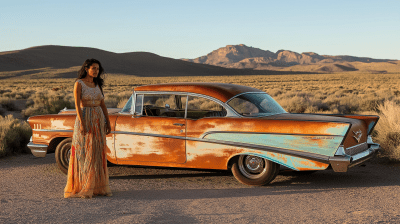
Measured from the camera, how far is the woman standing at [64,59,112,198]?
525 centimetres

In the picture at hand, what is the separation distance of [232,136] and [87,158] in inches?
80.9

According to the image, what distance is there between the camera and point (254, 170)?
585cm

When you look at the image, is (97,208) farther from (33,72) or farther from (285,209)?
(33,72)

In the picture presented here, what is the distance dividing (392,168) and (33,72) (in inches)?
4048

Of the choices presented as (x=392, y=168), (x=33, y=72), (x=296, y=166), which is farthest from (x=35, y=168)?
(x=33, y=72)

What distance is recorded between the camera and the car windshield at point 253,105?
5.92 meters

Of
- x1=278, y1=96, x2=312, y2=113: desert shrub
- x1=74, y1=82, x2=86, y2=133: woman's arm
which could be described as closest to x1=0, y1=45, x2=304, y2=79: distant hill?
x1=278, y1=96, x2=312, y2=113: desert shrub

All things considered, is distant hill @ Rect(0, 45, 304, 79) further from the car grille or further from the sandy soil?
the car grille

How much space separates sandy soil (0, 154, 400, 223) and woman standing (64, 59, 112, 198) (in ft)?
0.55

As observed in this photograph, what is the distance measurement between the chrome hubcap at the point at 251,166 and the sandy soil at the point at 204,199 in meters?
0.20

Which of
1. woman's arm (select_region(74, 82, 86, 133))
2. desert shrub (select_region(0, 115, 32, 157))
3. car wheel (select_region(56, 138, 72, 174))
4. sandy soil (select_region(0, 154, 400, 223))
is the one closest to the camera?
sandy soil (select_region(0, 154, 400, 223))

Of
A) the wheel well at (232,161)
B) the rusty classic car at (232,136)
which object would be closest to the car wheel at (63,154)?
the rusty classic car at (232,136)

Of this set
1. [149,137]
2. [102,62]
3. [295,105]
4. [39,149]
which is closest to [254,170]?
[149,137]

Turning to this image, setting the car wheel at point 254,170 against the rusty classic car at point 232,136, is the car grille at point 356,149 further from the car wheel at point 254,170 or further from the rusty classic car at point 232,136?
the car wheel at point 254,170
